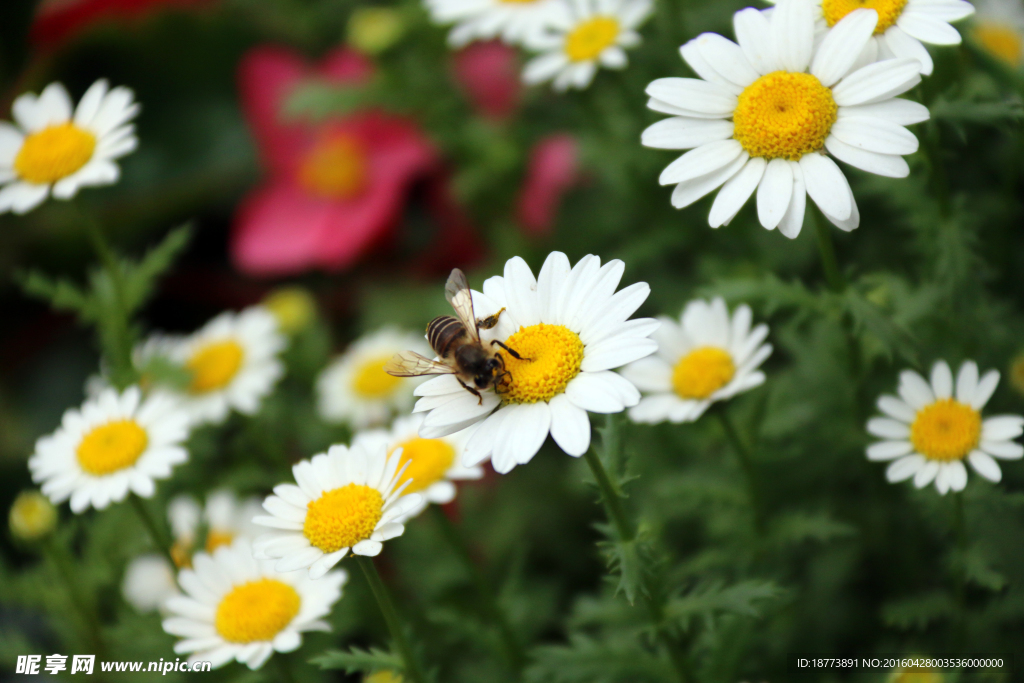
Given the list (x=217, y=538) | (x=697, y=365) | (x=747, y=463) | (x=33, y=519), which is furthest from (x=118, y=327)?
(x=747, y=463)

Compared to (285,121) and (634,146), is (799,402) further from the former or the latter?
(285,121)

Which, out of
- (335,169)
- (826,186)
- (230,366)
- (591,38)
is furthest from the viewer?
(335,169)

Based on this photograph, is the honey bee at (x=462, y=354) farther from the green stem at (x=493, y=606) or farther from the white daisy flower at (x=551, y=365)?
the green stem at (x=493, y=606)

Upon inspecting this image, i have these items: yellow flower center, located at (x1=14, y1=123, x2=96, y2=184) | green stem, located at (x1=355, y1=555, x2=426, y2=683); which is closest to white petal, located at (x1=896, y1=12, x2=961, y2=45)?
green stem, located at (x1=355, y1=555, x2=426, y2=683)

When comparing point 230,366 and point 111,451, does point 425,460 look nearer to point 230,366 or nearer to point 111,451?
point 111,451

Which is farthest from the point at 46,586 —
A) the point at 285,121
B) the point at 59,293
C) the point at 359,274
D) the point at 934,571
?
the point at 934,571

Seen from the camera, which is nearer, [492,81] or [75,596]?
[75,596]
